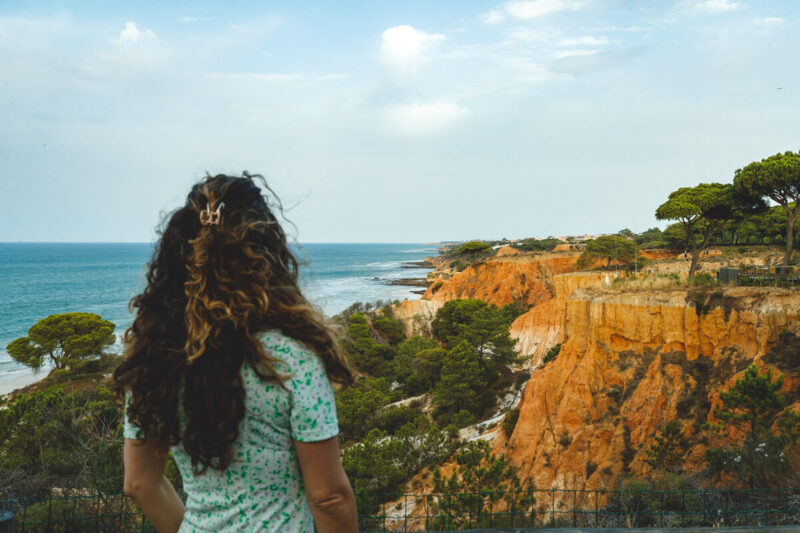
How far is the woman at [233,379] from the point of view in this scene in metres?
1.11

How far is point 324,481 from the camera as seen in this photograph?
1.13 m

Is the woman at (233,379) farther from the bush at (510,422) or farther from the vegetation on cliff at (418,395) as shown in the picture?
the bush at (510,422)

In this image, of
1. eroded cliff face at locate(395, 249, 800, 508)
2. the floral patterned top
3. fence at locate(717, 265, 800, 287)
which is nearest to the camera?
the floral patterned top

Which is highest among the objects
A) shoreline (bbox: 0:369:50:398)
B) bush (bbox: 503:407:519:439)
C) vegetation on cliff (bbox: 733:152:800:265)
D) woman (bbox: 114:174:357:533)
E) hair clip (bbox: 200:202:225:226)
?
vegetation on cliff (bbox: 733:152:800:265)

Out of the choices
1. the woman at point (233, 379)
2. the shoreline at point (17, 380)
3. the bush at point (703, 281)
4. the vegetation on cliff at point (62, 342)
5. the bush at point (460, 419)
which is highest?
the woman at point (233, 379)

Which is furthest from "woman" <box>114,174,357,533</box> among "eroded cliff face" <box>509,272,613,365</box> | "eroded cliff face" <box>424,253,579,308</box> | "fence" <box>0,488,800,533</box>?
"eroded cliff face" <box>424,253,579,308</box>

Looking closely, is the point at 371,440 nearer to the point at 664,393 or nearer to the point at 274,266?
the point at 664,393

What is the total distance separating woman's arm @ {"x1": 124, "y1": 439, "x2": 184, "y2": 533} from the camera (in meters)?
1.26

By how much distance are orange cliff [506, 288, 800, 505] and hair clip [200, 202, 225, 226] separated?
12366 millimetres

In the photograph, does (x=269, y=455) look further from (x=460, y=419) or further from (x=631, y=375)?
(x=460, y=419)

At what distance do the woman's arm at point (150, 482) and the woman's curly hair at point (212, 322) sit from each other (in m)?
0.08

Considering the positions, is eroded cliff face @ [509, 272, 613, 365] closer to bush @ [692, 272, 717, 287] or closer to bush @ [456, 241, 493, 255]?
bush @ [692, 272, 717, 287]

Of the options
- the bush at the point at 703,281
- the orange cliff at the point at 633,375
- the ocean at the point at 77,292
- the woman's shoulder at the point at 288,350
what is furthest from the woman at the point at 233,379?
the ocean at the point at 77,292

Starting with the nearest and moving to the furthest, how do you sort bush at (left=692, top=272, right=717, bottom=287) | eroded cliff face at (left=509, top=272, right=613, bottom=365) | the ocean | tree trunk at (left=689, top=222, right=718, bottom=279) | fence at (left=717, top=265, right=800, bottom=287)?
fence at (left=717, top=265, right=800, bottom=287) < bush at (left=692, top=272, right=717, bottom=287) < tree trunk at (left=689, top=222, right=718, bottom=279) < eroded cliff face at (left=509, top=272, right=613, bottom=365) < the ocean
